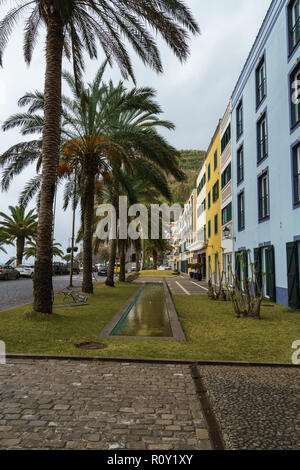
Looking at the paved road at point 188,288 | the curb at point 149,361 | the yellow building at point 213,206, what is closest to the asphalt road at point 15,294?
the paved road at point 188,288

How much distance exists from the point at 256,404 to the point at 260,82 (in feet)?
59.7

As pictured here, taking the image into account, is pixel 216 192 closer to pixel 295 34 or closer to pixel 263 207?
pixel 263 207

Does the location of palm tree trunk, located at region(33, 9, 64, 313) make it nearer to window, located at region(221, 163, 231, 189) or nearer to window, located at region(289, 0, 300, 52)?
window, located at region(289, 0, 300, 52)

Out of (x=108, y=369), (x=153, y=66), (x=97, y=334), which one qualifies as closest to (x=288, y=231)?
(x=153, y=66)

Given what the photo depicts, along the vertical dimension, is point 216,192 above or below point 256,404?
above

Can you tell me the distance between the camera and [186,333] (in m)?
8.72

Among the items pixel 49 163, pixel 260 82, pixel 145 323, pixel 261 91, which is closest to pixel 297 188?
pixel 261 91

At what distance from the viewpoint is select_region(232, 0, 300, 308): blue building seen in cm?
1376

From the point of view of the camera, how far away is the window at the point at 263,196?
17503 millimetres

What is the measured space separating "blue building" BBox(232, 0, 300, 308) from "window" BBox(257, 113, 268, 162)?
0.03m

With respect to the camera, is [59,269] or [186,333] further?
[59,269]

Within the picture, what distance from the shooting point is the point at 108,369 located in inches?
223

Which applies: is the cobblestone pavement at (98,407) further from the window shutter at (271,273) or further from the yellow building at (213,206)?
the yellow building at (213,206)

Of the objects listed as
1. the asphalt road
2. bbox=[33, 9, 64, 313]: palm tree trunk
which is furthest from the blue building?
the asphalt road
